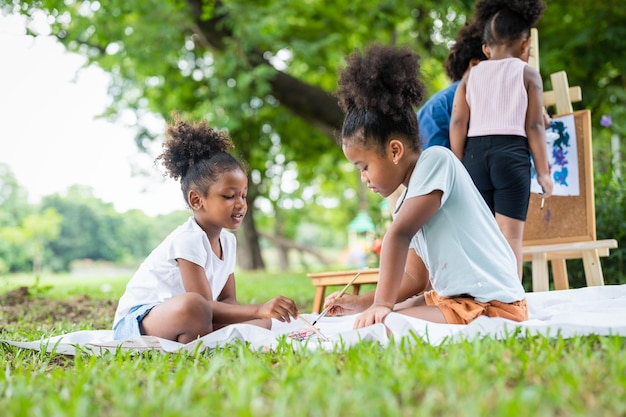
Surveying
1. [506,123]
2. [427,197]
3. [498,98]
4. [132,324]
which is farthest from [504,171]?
[132,324]

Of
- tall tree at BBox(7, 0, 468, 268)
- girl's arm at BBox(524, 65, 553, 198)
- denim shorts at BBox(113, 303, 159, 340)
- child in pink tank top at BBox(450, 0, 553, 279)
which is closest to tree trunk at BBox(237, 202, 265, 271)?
tall tree at BBox(7, 0, 468, 268)

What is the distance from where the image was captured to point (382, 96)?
8.31 feet

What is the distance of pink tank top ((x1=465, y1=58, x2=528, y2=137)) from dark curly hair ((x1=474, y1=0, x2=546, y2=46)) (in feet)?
0.50

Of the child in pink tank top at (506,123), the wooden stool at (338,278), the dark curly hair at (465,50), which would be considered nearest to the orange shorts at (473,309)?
the child in pink tank top at (506,123)

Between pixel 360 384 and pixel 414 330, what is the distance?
31.4 inches

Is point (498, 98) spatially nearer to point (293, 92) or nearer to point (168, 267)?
point (168, 267)

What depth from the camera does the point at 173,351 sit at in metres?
2.51

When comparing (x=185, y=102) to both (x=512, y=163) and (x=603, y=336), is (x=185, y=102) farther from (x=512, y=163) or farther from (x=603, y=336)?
(x=603, y=336)

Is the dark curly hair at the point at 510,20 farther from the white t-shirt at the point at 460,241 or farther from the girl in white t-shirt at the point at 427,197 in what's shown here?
the white t-shirt at the point at 460,241

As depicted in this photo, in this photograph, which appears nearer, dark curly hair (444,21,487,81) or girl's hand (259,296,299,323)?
girl's hand (259,296,299,323)

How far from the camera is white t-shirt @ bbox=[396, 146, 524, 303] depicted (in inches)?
99.1

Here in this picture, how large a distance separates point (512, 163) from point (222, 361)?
202cm

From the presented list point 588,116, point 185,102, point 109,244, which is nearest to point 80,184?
point 109,244

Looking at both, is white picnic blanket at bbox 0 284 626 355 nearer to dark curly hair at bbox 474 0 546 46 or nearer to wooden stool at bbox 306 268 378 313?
wooden stool at bbox 306 268 378 313
